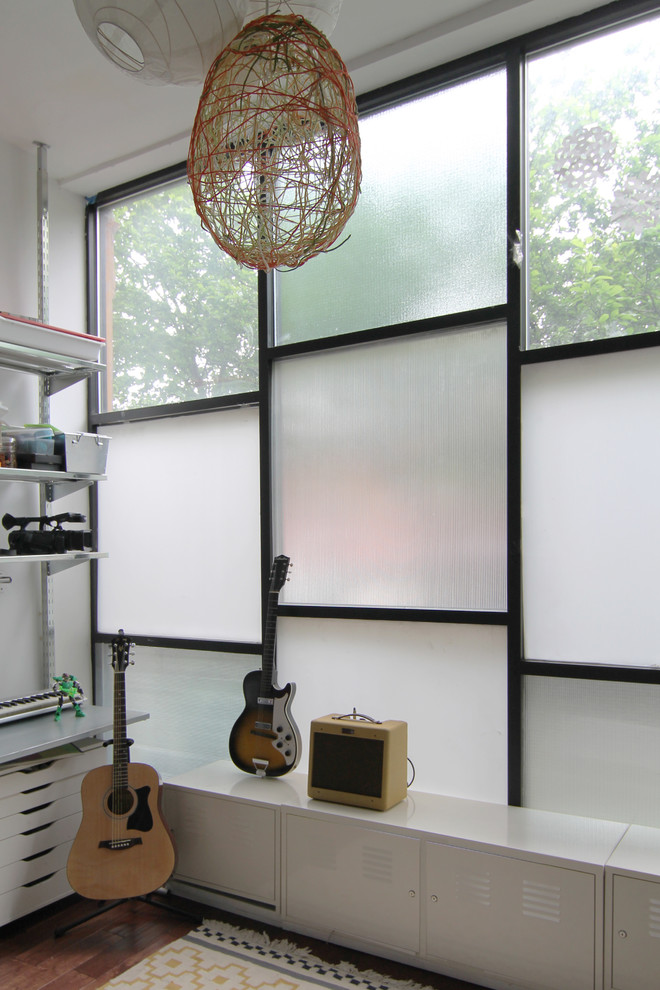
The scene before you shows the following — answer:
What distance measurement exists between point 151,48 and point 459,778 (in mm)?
2366

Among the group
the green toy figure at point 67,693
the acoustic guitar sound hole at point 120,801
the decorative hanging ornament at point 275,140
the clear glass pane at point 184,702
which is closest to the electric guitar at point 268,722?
the clear glass pane at point 184,702

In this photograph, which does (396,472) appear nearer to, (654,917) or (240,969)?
(654,917)

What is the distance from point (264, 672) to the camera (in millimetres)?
2828

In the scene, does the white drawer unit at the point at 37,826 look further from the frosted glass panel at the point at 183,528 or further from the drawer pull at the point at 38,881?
the frosted glass panel at the point at 183,528

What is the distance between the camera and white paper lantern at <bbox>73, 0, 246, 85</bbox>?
129 centimetres

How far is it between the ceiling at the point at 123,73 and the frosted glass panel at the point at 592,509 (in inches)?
46.8

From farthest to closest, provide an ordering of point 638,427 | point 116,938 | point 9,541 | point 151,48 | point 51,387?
point 51,387 < point 9,541 < point 116,938 < point 638,427 < point 151,48

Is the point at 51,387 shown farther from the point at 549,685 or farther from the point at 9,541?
the point at 549,685

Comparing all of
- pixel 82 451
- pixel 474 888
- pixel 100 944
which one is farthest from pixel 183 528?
pixel 474 888

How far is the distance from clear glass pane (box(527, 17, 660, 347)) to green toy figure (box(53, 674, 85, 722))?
2.29m

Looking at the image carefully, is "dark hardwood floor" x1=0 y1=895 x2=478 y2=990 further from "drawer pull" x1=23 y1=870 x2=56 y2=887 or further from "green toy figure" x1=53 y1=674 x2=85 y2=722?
"green toy figure" x1=53 y1=674 x2=85 y2=722

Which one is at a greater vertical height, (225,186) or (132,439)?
(225,186)

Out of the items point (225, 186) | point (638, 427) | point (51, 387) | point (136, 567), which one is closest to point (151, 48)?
point (225, 186)

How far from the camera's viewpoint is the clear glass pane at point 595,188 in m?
2.37
